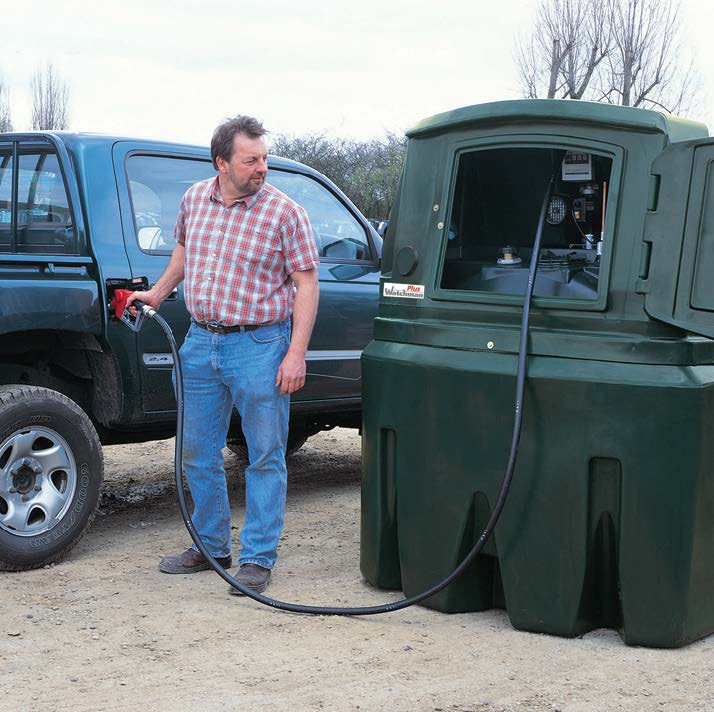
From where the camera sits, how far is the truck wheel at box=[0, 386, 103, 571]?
465 centimetres

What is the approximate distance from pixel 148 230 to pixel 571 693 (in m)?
2.96

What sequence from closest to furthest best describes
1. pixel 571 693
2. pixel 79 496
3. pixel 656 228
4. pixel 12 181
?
pixel 571 693, pixel 656 228, pixel 79 496, pixel 12 181

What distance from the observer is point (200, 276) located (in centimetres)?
440

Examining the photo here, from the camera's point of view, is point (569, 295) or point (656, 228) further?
point (569, 295)

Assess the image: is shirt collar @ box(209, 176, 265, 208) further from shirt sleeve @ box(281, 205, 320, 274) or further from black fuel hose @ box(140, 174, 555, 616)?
black fuel hose @ box(140, 174, 555, 616)

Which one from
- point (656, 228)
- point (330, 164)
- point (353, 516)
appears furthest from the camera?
point (330, 164)

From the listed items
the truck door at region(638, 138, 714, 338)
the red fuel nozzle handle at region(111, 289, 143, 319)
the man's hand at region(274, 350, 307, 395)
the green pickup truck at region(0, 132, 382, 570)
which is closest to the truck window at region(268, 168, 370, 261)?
the green pickup truck at region(0, 132, 382, 570)

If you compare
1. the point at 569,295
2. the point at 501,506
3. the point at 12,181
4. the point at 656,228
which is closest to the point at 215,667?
the point at 501,506

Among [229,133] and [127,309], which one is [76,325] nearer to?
[127,309]

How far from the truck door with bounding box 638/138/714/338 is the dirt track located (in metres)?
1.19

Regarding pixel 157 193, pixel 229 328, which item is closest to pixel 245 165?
pixel 229 328

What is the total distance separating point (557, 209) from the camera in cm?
436

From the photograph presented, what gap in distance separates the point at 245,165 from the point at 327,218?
1837mm

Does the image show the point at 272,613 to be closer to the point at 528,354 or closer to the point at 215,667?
the point at 215,667
